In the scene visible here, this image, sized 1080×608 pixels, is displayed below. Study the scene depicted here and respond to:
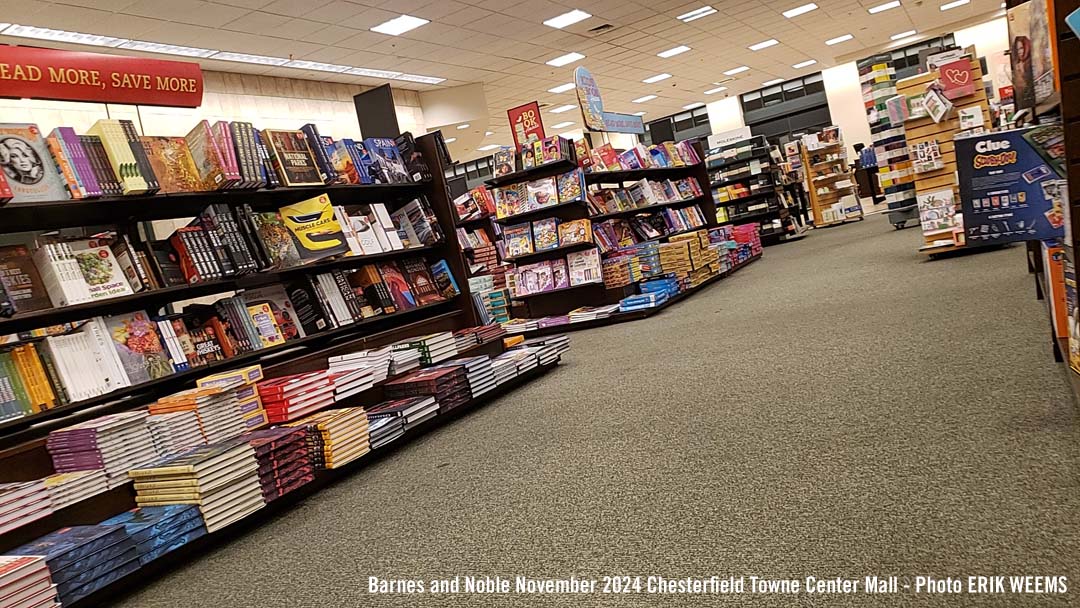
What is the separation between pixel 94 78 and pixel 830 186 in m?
14.8

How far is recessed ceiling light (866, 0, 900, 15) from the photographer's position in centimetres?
1379

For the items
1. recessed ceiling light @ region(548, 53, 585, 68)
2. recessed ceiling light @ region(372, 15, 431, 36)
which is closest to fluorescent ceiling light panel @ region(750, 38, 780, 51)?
recessed ceiling light @ region(548, 53, 585, 68)

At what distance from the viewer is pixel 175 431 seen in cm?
295

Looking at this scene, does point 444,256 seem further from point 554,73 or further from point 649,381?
point 554,73

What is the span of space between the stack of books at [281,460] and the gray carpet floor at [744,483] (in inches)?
5.6

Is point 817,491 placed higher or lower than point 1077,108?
lower

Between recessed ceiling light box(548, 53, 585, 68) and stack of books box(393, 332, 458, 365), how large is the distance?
9.01 m

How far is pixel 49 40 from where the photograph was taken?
23.8ft

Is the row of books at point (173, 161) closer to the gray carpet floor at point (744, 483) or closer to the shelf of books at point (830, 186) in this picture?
the gray carpet floor at point (744, 483)

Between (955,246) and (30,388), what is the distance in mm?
6664

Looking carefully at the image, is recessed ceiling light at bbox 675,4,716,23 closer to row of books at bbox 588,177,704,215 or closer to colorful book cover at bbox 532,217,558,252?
row of books at bbox 588,177,704,215

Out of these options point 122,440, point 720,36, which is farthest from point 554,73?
point 122,440

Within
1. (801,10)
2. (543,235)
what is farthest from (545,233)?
(801,10)

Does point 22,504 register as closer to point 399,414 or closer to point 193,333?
point 193,333
